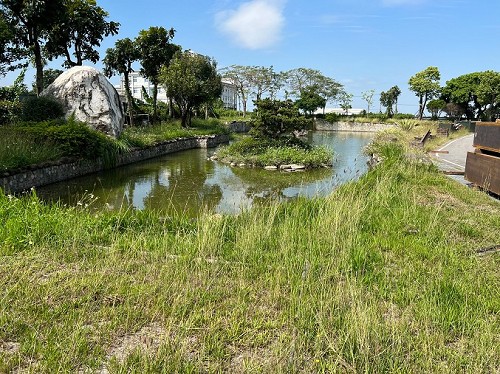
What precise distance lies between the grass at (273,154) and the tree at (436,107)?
1545 inches

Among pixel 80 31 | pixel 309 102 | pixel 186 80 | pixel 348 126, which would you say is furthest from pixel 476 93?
pixel 80 31

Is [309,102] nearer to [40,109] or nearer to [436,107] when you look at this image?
[436,107]

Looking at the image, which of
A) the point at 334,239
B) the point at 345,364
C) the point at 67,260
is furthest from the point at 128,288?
the point at 334,239

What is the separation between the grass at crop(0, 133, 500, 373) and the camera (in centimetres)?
217

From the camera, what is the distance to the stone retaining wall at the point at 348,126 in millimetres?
45719

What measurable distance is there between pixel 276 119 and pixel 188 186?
6.35 m

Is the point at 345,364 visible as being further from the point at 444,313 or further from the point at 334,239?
the point at 334,239

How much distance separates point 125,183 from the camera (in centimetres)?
1077

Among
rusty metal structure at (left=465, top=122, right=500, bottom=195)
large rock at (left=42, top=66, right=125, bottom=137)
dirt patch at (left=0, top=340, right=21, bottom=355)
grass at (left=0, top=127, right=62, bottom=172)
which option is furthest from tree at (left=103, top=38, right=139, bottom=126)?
dirt patch at (left=0, top=340, right=21, bottom=355)

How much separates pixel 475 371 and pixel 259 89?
55.8m

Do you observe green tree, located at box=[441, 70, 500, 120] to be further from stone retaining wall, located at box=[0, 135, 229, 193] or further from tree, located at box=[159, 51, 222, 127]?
stone retaining wall, located at box=[0, 135, 229, 193]

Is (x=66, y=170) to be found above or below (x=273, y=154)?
above

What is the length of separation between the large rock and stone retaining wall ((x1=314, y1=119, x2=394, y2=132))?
117 ft

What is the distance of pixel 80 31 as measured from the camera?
1988 centimetres
